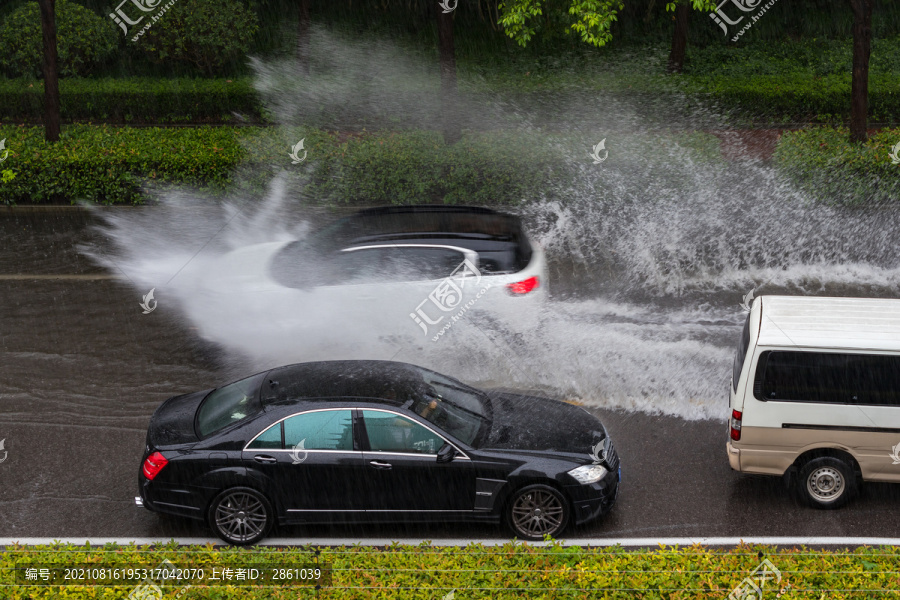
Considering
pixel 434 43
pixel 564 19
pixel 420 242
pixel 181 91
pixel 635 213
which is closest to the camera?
pixel 420 242

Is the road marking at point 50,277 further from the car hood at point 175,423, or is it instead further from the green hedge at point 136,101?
the green hedge at point 136,101

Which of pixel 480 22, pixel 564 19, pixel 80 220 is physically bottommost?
pixel 80 220

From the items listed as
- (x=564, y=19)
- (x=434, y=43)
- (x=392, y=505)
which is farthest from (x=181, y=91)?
(x=392, y=505)

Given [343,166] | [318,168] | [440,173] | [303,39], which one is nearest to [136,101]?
[303,39]

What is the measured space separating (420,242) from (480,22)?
53.3ft

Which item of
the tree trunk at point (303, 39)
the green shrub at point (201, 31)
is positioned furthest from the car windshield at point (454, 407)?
the tree trunk at point (303, 39)

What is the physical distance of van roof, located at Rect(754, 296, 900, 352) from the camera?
25.1 ft

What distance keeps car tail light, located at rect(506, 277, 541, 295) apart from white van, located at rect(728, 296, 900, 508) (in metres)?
3.29

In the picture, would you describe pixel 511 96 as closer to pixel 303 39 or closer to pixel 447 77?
pixel 447 77

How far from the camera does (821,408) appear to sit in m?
7.63

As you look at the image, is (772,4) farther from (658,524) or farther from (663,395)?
(658,524)

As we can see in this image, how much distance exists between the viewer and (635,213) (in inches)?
601

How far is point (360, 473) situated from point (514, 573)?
2057mm

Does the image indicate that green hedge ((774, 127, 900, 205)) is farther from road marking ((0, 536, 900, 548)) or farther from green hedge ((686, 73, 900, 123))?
road marking ((0, 536, 900, 548))
